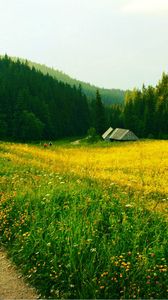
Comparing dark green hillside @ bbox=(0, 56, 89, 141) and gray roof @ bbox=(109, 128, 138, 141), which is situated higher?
dark green hillside @ bbox=(0, 56, 89, 141)

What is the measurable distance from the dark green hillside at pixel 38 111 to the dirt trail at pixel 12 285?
10181cm

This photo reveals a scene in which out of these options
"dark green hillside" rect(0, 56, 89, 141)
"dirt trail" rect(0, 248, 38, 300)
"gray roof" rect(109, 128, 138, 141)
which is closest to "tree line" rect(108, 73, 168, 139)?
"gray roof" rect(109, 128, 138, 141)

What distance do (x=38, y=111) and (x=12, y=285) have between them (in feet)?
413

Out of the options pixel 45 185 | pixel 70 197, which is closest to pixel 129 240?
pixel 70 197

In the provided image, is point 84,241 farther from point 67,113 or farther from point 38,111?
point 67,113

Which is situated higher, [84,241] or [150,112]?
[150,112]

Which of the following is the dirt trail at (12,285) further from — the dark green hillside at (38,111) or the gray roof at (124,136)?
the dark green hillside at (38,111)

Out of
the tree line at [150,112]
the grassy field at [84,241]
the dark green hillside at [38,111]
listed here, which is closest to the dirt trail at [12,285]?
the grassy field at [84,241]

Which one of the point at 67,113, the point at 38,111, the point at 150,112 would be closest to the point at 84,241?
the point at 150,112

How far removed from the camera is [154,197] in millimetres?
14031

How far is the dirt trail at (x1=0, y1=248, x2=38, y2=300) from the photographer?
705 centimetres

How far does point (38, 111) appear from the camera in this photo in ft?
432

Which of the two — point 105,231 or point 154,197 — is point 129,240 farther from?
point 154,197

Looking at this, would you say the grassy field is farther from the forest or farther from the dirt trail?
the forest
